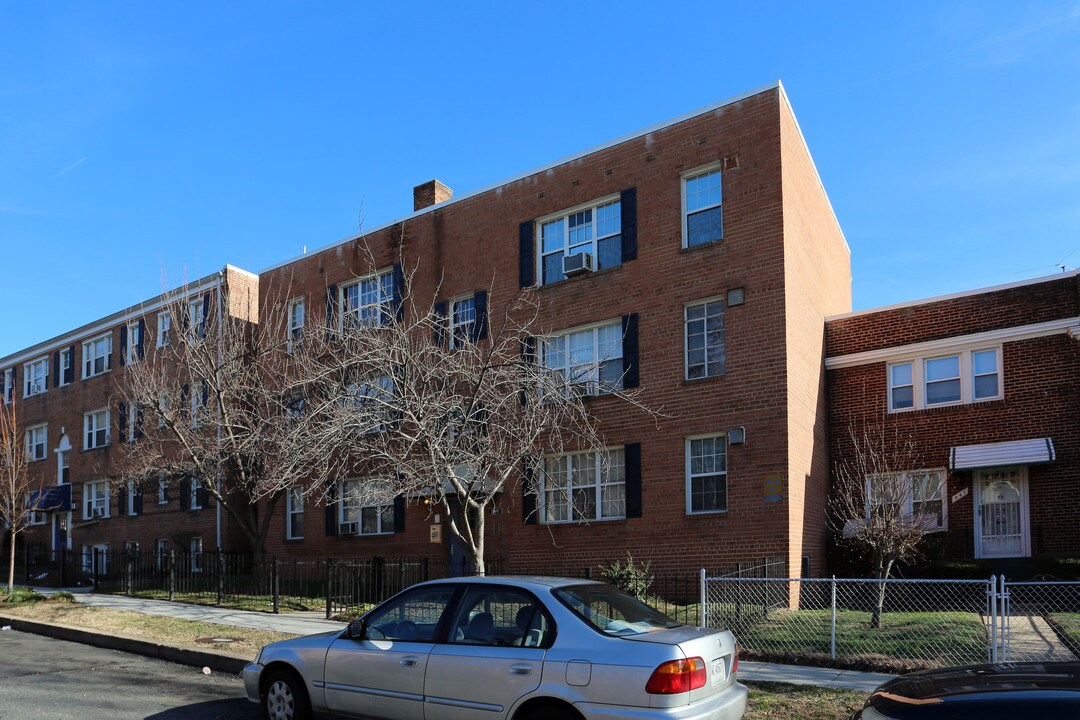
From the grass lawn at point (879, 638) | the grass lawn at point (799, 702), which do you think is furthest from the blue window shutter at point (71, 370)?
the grass lawn at point (799, 702)

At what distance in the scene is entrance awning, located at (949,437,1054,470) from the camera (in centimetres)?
1723

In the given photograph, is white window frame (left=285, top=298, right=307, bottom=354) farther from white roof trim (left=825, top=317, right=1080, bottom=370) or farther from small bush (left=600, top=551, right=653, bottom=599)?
white roof trim (left=825, top=317, right=1080, bottom=370)

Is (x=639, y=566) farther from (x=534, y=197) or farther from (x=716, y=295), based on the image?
(x=534, y=197)

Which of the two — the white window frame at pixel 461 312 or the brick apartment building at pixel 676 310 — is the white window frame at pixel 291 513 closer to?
the brick apartment building at pixel 676 310

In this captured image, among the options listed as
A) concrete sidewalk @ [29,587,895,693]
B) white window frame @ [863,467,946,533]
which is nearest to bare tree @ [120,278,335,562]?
concrete sidewalk @ [29,587,895,693]

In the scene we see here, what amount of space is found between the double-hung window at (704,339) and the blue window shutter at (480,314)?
5.15 meters

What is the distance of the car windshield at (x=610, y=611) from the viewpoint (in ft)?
22.8

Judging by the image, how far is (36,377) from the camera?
128 feet

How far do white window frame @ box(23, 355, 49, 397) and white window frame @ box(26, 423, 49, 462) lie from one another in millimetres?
1529

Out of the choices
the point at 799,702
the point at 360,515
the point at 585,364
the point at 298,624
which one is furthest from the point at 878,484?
the point at 360,515

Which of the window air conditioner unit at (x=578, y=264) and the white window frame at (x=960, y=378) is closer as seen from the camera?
the white window frame at (x=960, y=378)

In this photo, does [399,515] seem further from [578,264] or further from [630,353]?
[578,264]

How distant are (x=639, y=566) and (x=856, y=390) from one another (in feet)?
21.1

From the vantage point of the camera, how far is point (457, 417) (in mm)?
15914
